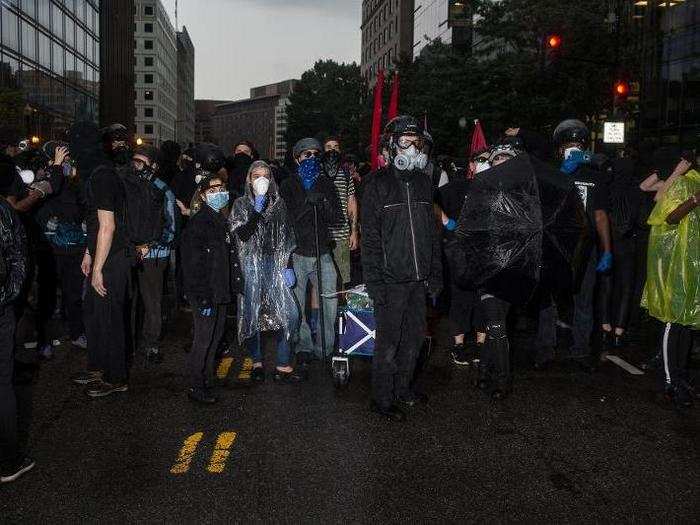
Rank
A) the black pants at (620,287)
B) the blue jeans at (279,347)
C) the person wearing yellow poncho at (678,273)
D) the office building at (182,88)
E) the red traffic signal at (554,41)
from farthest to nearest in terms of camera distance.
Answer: the office building at (182,88)
the red traffic signal at (554,41)
the black pants at (620,287)
the blue jeans at (279,347)
the person wearing yellow poncho at (678,273)

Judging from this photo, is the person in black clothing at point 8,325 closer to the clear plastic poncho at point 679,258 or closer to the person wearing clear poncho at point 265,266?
the person wearing clear poncho at point 265,266

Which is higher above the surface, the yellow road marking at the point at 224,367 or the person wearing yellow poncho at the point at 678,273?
the person wearing yellow poncho at the point at 678,273

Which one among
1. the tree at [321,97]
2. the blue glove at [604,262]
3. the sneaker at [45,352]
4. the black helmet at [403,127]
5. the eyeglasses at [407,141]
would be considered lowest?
the sneaker at [45,352]

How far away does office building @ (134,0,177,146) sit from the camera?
443 feet

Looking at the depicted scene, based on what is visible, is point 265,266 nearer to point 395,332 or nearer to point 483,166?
point 395,332

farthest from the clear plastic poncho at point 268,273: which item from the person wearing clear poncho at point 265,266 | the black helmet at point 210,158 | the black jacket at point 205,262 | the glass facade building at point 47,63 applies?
the glass facade building at point 47,63

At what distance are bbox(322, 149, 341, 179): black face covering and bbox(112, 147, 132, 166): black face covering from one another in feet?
5.81

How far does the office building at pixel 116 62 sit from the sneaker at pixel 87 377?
Result: 166 ft

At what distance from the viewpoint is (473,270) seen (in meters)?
6.26

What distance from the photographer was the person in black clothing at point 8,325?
4531 millimetres

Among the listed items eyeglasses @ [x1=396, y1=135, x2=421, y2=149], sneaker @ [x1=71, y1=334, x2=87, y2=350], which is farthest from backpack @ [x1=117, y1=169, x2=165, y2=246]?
eyeglasses @ [x1=396, y1=135, x2=421, y2=149]

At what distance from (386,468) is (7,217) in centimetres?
269

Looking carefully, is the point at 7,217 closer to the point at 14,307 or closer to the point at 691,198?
the point at 14,307

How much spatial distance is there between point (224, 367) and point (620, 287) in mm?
4274
